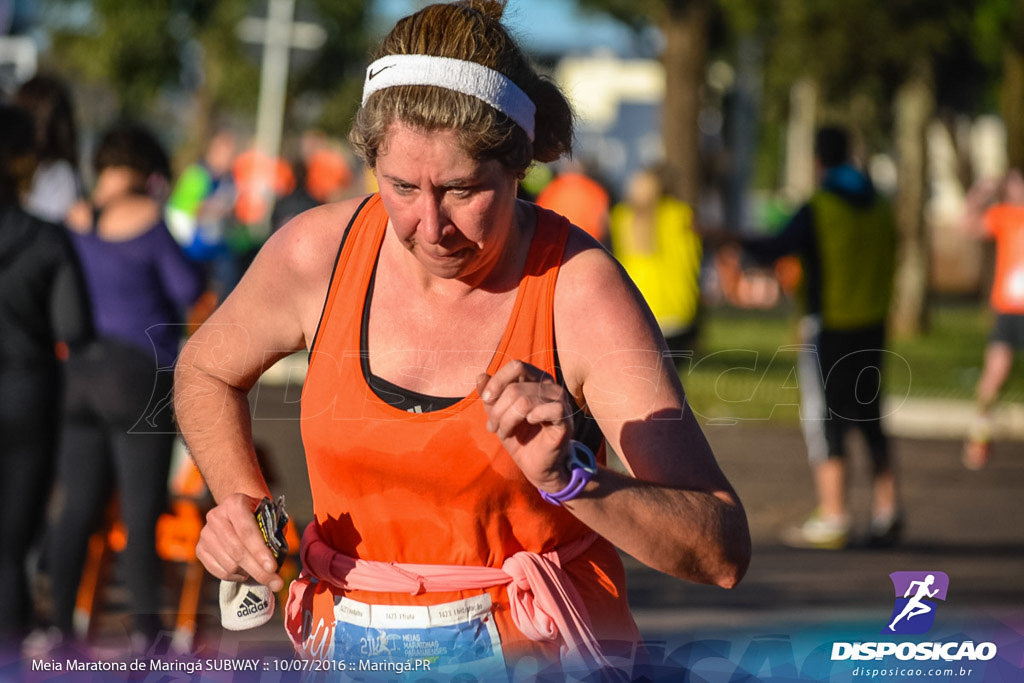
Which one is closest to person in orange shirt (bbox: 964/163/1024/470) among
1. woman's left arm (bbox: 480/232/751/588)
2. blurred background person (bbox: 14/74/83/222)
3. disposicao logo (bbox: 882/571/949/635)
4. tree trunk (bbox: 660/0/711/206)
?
tree trunk (bbox: 660/0/711/206)

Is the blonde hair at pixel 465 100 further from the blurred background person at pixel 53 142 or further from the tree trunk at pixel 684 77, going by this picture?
the tree trunk at pixel 684 77

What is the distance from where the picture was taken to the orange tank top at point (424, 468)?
2361 millimetres

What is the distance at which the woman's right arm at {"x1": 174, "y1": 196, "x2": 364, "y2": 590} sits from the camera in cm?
254

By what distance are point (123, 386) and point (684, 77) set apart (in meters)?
14.0

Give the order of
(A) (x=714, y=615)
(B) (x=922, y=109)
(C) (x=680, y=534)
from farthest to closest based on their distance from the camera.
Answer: (B) (x=922, y=109)
(A) (x=714, y=615)
(C) (x=680, y=534)

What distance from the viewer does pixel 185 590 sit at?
5.66 meters

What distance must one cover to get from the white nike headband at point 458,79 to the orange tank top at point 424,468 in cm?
27

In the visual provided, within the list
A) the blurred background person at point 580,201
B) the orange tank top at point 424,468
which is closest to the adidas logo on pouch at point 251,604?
the orange tank top at point 424,468

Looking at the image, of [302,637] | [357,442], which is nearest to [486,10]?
[357,442]

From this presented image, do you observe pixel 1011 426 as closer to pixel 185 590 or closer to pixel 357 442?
pixel 185 590

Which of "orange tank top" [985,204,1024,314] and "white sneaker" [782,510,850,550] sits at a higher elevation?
"orange tank top" [985,204,1024,314]

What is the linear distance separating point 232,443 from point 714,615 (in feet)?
13.5

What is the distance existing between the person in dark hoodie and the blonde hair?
6018 mm

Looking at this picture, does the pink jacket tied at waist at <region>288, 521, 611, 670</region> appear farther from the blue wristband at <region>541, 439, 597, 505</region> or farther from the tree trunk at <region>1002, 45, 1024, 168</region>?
the tree trunk at <region>1002, 45, 1024, 168</region>
